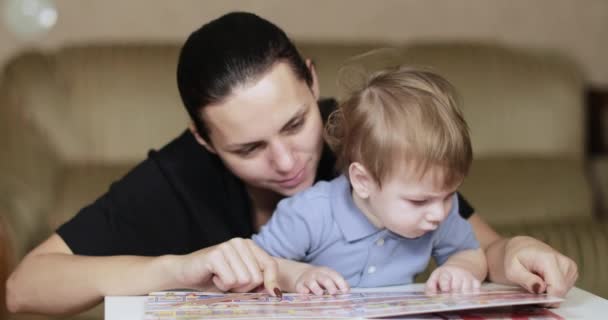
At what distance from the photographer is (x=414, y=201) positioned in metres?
1.17

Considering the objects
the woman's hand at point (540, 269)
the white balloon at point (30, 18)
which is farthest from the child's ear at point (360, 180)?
the white balloon at point (30, 18)

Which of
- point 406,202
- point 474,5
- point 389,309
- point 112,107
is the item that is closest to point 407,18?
point 474,5

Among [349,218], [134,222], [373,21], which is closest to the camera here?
[349,218]

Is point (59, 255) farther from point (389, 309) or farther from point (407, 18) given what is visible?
point (407, 18)

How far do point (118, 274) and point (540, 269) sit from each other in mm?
568

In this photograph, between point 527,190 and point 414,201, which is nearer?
point 414,201

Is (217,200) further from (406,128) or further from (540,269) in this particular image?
(540,269)

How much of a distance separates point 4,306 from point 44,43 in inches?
54.2

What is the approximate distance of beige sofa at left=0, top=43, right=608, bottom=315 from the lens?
2262 millimetres

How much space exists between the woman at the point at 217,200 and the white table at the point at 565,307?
0.02 m

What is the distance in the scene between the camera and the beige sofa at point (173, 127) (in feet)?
7.42

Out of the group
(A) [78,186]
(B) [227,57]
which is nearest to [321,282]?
(B) [227,57]

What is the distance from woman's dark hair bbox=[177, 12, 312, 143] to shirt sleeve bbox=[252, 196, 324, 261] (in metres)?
0.21

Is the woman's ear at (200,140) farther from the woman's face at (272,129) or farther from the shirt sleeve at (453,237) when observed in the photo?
the shirt sleeve at (453,237)
